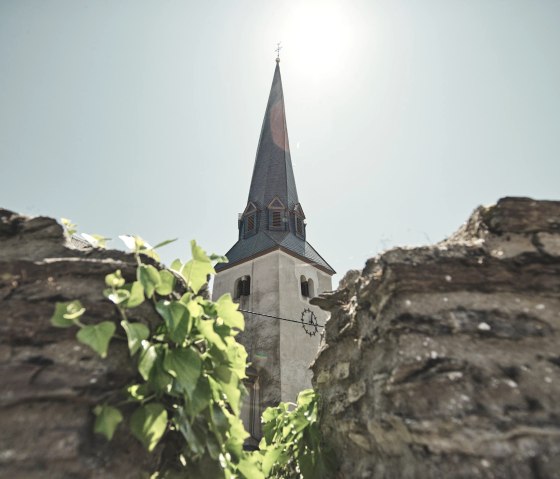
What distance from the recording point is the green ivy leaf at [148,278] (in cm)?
140

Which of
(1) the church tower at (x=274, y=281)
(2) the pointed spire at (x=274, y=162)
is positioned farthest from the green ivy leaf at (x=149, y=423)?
(2) the pointed spire at (x=274, y=162)

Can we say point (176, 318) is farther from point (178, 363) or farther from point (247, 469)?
point (247, 469)

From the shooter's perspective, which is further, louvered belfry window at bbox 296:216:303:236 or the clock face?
louvered belfry window at bbox 296:216:303:236

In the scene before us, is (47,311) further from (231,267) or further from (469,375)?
(231,267)

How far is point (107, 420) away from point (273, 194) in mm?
22449

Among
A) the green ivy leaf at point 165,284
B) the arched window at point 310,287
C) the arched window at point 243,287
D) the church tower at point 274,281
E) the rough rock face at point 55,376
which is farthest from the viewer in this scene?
the arched window at point 310,287

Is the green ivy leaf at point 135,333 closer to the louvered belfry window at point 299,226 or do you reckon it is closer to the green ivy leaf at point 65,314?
the green ivy leaf at point 65,314

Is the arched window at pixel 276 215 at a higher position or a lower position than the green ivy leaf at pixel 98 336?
higher

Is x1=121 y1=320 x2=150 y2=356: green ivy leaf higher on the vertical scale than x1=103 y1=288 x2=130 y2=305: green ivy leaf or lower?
lower

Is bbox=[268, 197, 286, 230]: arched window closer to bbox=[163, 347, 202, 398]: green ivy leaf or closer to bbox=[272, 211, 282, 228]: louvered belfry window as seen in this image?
bbox=[272, 211, 282, 228]: louvered belfry window

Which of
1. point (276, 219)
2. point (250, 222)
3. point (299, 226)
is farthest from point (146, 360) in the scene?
point (299, 226)

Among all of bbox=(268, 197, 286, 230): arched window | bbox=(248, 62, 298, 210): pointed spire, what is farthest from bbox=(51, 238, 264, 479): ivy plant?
bbox=(248, 62, 298, 210): pointed spire

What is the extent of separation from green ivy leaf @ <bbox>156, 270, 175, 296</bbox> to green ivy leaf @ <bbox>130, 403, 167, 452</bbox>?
0.43m

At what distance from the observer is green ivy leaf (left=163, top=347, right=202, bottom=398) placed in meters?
1.29
